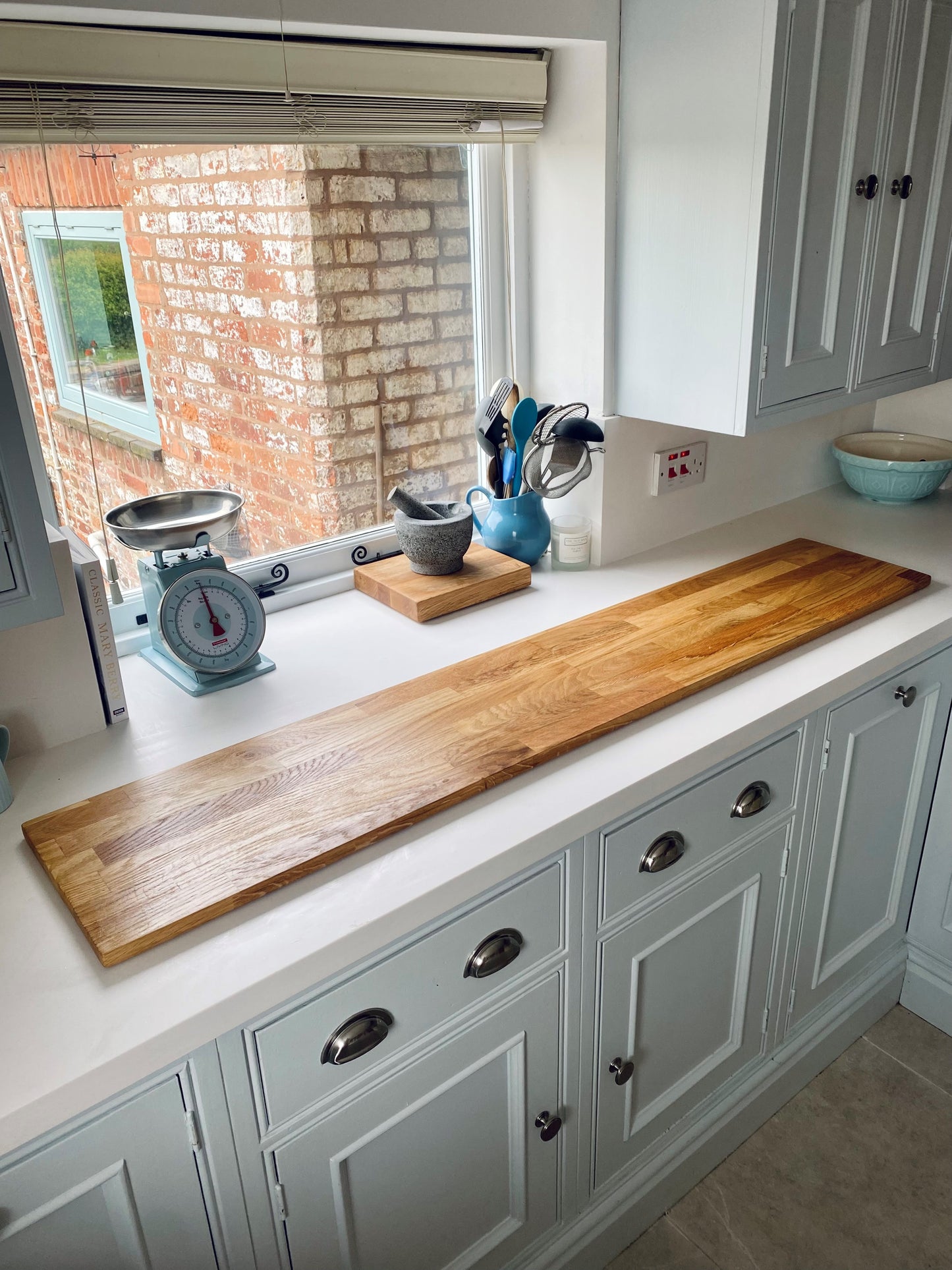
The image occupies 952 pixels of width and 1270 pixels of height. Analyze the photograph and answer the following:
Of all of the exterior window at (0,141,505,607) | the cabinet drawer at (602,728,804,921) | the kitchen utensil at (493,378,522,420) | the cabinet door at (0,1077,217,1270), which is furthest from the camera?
the kitchen utensil at (493,378,522,420)

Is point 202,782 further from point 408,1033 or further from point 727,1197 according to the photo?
point 727,1197

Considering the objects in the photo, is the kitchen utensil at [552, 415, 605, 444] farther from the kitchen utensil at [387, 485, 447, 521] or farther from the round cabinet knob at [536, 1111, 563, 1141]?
the round cabinet knob at [536, 1111, 563, 1141]

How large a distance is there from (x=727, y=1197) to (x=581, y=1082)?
1.81ft

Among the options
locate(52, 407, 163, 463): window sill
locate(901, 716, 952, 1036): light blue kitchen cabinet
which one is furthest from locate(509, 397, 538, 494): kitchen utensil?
locate(901, 716, 952, 1036): light blue kitchen cabinet

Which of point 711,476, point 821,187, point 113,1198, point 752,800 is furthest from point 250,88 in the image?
point 113,1198

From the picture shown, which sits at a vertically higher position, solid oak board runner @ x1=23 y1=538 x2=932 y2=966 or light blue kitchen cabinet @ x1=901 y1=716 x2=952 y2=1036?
solid oak board runner @ x1=23 y1=538 x2=932 y2=966

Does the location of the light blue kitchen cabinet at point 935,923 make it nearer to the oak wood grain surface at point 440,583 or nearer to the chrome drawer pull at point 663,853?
the chrome drawer pull at point 663,853

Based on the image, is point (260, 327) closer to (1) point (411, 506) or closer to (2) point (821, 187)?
(1) point (411, 506)

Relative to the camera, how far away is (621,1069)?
1525 mm

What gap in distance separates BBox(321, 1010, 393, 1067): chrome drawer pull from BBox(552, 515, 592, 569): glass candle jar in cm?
101

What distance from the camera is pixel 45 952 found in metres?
1.04

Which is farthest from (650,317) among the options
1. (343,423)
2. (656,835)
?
(656,835)

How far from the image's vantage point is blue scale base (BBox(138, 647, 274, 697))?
4.96 feet

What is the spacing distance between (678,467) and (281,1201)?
4.81 feet
